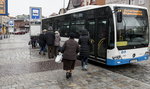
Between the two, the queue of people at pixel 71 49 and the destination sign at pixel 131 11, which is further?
the destination sign at pixel 131 11

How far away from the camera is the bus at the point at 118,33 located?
22.8 feet

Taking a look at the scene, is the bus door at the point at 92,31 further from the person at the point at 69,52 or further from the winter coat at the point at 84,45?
the person at the point at 69,52

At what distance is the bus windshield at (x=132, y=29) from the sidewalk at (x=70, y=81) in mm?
1718

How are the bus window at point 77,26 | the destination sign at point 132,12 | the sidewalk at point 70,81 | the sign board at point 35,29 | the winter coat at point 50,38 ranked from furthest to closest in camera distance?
1. the sign board at point 35,29
2. the winter coat at point 50,38
3. the bus window at point 77,26
4. the destination sign at point 132,12
5. the sidewalk at point 70,81

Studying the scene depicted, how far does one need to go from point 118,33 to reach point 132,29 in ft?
2.67

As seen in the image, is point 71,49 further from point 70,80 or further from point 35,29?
point 35,29

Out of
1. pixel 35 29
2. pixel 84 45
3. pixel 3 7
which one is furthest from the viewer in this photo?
pixel 3 7

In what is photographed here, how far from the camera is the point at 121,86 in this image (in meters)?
5.30

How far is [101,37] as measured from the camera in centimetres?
752

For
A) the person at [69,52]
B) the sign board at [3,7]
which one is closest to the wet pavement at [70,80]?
the person at [69,52]

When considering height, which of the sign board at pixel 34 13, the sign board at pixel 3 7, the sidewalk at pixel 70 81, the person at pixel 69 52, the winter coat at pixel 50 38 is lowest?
the sidewalk at pixel 70 81

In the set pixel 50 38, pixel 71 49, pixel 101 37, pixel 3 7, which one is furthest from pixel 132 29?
pixel 3 7

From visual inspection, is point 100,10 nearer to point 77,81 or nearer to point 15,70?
point 77,81

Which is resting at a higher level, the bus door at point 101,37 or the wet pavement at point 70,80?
the bus door at point 101,37
